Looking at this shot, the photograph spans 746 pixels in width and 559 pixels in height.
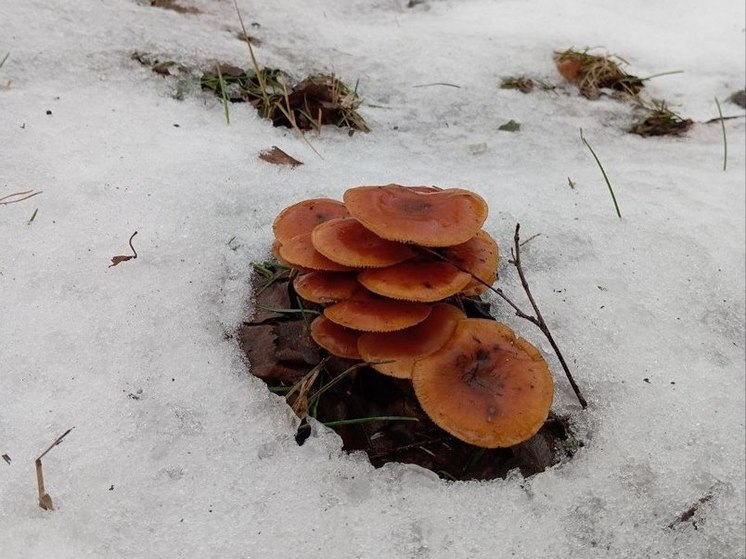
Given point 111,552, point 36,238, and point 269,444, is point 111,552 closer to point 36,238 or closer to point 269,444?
point 269,444

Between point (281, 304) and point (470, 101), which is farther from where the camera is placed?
point (470, 101)

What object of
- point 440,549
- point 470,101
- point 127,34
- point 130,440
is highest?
point 127,34

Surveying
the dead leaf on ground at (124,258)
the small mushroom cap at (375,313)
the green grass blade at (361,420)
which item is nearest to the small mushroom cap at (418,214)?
the small mushroom cap at (375,313)

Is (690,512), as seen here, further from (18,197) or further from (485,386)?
(18,197)

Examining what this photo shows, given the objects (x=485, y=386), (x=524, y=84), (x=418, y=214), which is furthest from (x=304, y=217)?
(x=524, y=84)

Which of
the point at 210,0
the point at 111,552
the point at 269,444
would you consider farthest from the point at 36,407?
the point at 210,0
